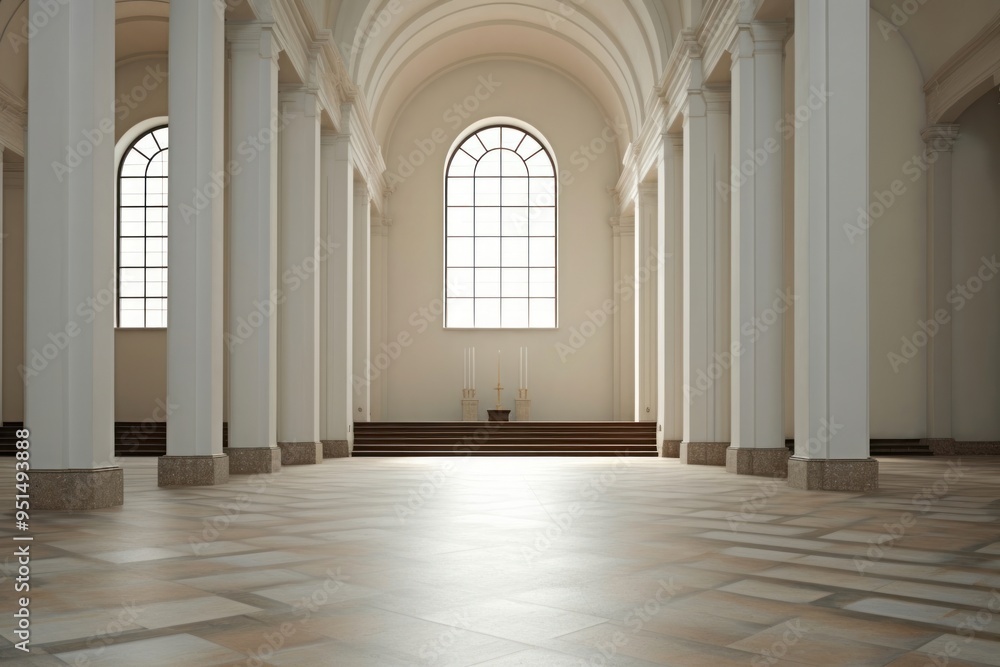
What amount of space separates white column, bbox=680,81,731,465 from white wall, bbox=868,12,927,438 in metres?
5.86

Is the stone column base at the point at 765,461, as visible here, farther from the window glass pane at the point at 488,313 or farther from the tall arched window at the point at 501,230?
the window glass pane at the point at 488,313

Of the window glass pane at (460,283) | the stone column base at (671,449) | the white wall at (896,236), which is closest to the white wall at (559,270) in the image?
the window glass pane at (460,283)

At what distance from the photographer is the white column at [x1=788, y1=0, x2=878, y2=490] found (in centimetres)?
1067

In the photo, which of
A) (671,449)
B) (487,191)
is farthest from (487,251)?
(671,449)

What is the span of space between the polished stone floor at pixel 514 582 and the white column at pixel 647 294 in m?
14.3

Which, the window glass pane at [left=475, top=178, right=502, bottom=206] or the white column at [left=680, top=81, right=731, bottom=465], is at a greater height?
the window glass pane at [left=475, top=178, right=502, bottom=206]

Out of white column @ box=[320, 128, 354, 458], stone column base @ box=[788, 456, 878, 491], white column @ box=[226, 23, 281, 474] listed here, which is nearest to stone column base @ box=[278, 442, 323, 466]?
white column @ box=[226, 23, 281, 474]

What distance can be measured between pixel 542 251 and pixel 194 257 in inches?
758

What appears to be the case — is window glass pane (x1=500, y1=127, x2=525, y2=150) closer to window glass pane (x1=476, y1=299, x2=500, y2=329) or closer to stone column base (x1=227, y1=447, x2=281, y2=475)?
window glass pane (x1=476, y1=299, x2=500, y2=329)

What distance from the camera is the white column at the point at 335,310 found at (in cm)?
1964

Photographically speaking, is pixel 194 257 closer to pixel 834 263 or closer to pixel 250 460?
pixel 250 460

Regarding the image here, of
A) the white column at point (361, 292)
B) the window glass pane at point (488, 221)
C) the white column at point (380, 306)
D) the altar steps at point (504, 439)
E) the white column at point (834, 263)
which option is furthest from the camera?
the window glass pane at point (488, 221)

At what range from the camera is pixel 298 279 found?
54.1 feet

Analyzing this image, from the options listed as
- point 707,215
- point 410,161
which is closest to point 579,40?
point 410,161
